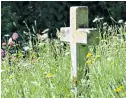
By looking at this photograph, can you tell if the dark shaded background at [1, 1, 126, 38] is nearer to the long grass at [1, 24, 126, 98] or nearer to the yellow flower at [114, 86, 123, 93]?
the long grass at [1, 24, 126, 98]

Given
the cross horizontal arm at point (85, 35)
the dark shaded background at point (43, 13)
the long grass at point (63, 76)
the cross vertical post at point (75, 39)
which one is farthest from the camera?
the dark shaded background at point (43, 13)

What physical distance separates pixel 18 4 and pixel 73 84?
4.64 meters

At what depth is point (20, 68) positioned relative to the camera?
14.0 ft

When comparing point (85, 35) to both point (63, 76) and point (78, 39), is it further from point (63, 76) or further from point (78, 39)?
point (63, 76)

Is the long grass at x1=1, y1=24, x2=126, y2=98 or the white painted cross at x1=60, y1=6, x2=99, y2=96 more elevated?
the white painted cross at x1=60, y1=6, x2=99, y2=96

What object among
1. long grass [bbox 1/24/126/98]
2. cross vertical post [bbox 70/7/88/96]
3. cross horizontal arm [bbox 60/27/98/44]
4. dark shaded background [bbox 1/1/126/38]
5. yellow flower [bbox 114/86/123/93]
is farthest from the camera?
dark shaded background [bbox 1/1/126/38]

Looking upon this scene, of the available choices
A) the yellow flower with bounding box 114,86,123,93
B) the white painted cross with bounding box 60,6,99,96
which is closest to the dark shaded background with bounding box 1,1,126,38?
the white painted cross with bounding box 60,6,99,96

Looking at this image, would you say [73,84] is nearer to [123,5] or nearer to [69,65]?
[69,65]

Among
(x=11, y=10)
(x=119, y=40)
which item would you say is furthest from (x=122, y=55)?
(x=11, y=10)

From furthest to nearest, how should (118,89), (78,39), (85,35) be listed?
(78,39) → (85,35) → (118,89)

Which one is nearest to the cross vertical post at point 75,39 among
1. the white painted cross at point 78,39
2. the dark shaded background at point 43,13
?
the white painted cross at point 78,39

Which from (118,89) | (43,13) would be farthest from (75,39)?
(43,13)

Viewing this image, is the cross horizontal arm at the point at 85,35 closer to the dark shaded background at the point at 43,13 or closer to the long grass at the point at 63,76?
the long grass at the point at 63,76

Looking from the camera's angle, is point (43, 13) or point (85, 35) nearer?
point (85, 35)
